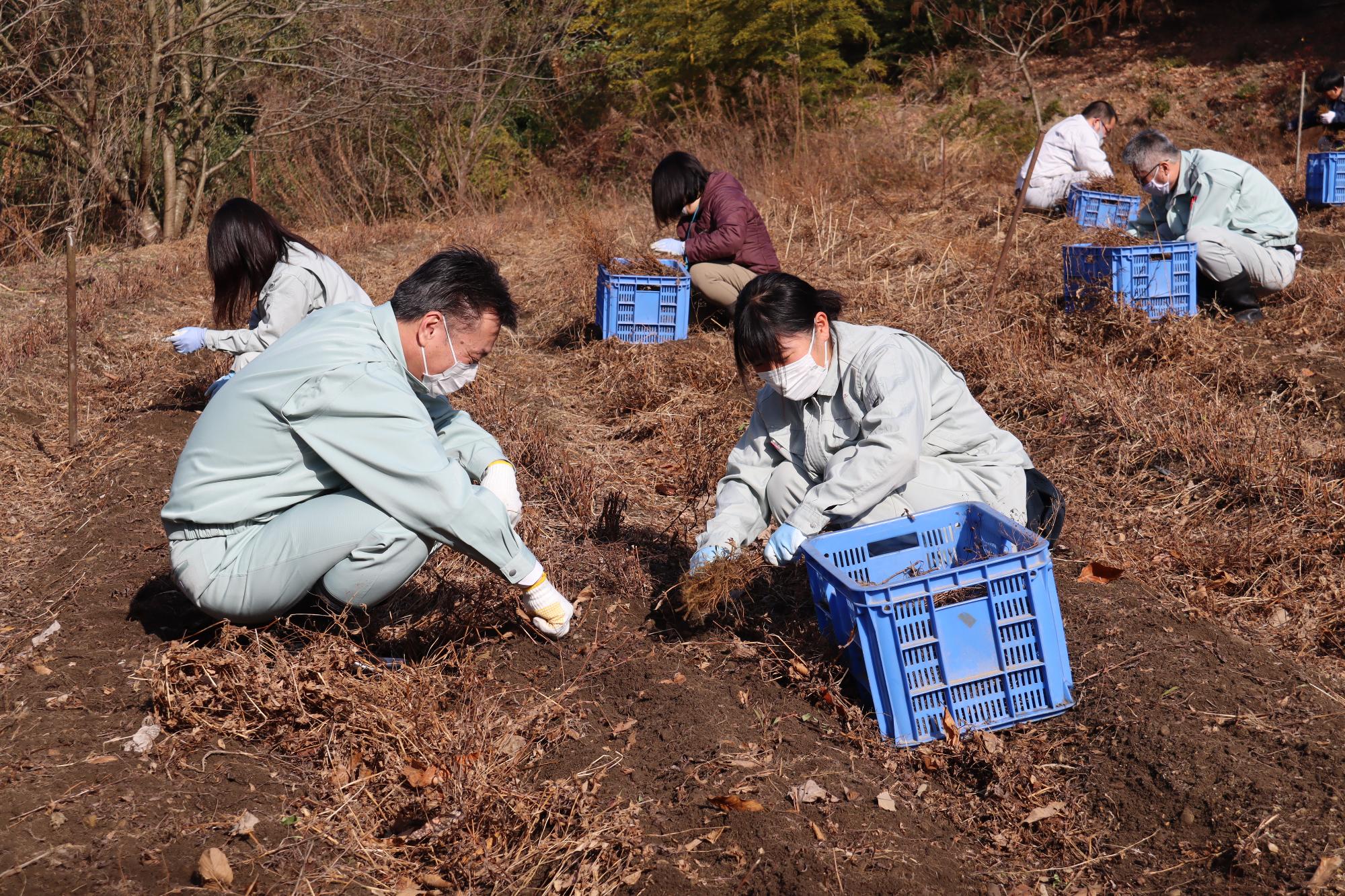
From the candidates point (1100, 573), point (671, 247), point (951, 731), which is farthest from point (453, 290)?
point (671, 247)

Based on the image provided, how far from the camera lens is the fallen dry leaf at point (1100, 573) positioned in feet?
11.6

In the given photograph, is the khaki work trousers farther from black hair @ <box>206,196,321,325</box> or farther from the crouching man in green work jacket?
the crouching man in green work jacket

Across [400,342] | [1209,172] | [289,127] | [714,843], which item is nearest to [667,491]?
[400,342]

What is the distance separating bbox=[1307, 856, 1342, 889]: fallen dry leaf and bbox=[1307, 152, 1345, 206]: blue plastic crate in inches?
298

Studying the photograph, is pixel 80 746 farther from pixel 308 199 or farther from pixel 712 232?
pixel 308 199

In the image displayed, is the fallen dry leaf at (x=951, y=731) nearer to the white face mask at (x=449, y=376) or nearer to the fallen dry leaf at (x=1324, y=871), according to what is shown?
the fallen dry leaf at (x=1324, y=871)

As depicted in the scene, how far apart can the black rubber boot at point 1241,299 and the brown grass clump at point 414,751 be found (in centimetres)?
486

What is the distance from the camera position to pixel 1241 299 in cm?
602

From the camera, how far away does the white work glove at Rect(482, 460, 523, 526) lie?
3.08m

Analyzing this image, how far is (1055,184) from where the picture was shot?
8.87m

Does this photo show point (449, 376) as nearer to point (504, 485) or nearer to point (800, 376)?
point (504, 485)

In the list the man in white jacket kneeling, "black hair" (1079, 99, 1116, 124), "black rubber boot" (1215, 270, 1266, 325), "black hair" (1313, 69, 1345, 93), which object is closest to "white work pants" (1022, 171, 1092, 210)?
the man in white jacket kneeling

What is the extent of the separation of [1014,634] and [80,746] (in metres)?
2.33

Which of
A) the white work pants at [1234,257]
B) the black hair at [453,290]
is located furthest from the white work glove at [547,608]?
the white work pants at [1234,257]
